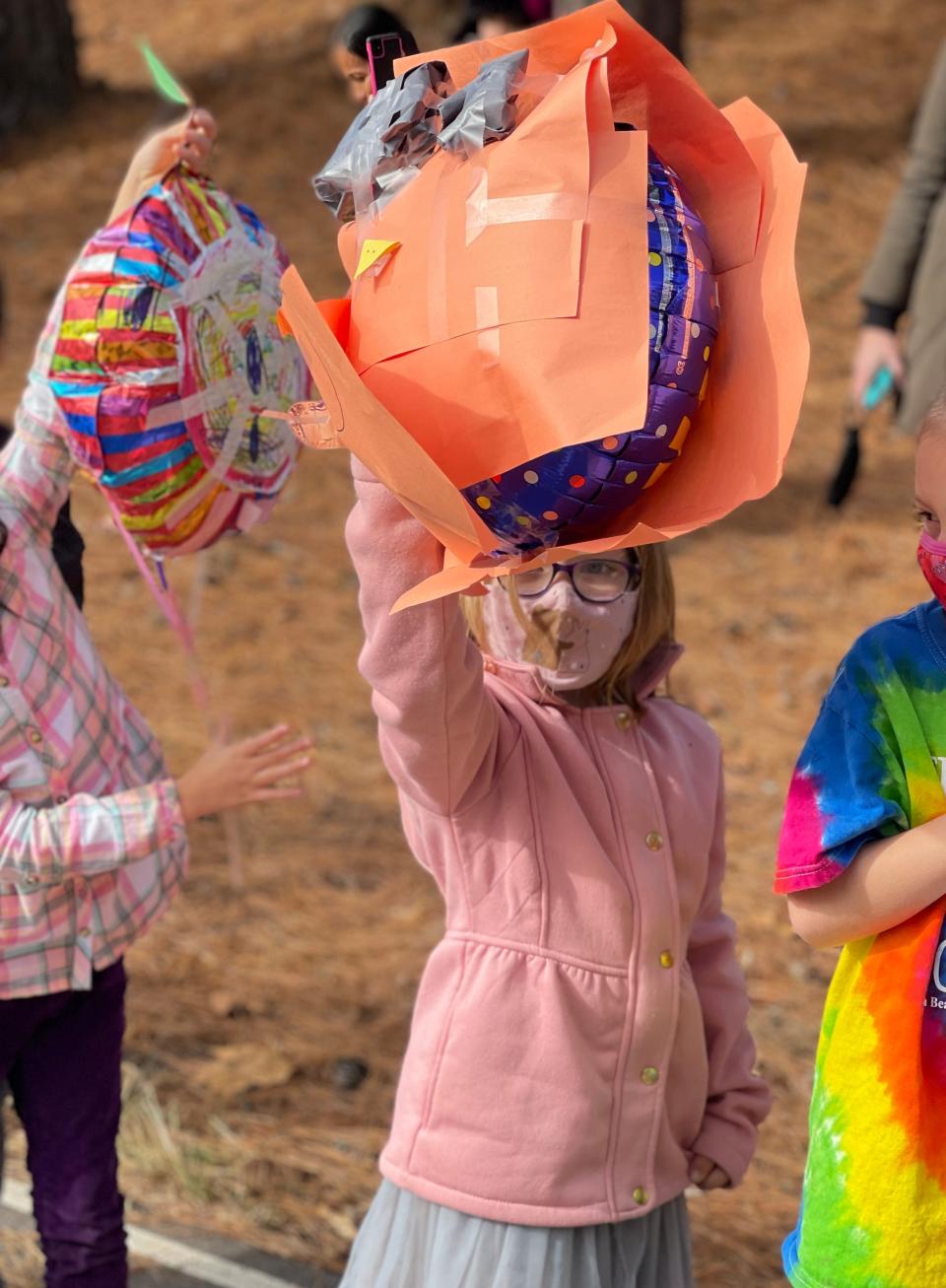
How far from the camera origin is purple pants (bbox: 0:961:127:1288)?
2.64m

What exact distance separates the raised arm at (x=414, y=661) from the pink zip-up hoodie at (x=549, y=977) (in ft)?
0.06

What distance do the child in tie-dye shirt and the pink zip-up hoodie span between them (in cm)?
40

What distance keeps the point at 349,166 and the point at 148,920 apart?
135 centimetres

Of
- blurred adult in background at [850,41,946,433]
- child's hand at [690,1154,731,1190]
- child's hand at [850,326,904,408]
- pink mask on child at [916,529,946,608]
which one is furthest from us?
child's hand at [850,326,904,408]

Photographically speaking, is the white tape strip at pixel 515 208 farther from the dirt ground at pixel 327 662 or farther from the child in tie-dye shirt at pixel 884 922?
the dirt ground at pixel 327 662

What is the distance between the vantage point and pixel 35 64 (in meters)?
10.6

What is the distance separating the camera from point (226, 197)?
2.58 m

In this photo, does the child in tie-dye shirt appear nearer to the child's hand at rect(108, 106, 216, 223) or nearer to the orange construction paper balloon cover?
the orange construction paper balloon cover

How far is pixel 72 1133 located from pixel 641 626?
47.9 inches

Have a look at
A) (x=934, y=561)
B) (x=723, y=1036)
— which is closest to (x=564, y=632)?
(x=934, y=561)

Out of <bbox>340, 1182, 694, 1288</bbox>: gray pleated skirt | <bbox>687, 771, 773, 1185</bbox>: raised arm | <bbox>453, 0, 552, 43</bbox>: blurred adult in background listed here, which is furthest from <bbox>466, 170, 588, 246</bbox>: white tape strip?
<bbox>453, 0, 552, 43</bbox>: blurred adult in background

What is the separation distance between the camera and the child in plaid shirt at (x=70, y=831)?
2449 mm

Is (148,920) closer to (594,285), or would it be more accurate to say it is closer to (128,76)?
(594,285)

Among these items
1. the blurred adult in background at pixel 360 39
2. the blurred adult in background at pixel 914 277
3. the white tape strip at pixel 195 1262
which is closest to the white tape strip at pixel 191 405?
the blurred adult in background at pixel 360 39
